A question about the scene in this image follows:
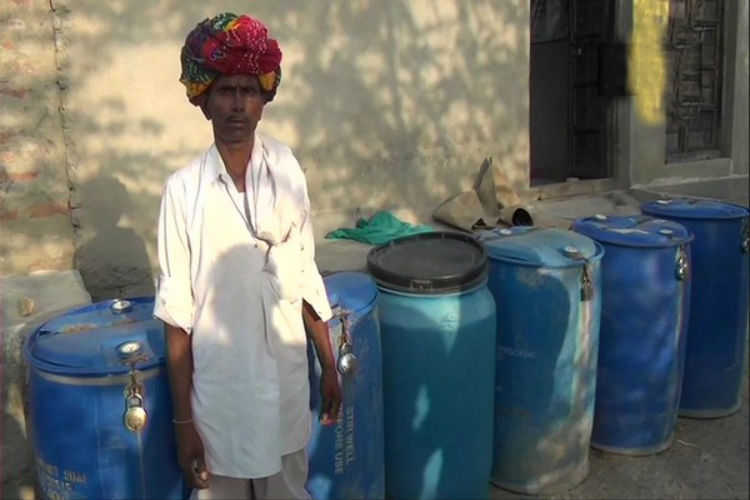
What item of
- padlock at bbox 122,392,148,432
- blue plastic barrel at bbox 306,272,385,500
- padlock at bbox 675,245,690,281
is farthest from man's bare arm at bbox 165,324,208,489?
padlock at bbox 675,245,690,281

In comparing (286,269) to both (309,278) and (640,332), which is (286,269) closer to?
(309,278)

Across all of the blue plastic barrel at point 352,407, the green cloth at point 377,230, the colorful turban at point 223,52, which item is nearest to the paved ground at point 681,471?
the blue plastic barrel at point 352,407

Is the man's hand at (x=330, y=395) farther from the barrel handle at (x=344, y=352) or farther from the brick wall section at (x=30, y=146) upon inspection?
the brick wall section at (x=30, y=146)

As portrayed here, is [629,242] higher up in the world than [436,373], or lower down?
higher up

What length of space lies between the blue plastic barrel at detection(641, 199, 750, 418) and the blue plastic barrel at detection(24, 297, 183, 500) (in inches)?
113

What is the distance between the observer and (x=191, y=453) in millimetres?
1830

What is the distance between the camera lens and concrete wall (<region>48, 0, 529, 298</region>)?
3131mm

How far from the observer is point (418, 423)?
2.82 meters

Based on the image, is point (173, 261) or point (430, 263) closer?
point (173, 261)

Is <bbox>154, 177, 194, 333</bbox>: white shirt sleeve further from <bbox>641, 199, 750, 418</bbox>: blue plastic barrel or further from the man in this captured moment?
<bbox>641, 199, 750, 418</bbox>: blue plastic barrel

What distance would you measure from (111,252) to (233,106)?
174 centimetres

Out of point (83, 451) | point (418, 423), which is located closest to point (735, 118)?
point (418, 423)

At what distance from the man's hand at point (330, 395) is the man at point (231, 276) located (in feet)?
0.64

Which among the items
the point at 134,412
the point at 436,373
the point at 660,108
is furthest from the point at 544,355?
the point at 660,108
